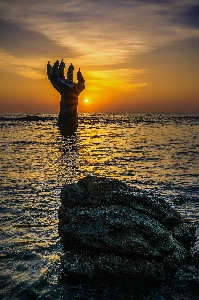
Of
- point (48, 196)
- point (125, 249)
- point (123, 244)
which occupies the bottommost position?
point (48, 196)

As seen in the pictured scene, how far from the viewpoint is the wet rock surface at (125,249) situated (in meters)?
7.10

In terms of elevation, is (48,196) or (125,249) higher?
(125,249)

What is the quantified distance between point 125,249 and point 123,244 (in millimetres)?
124

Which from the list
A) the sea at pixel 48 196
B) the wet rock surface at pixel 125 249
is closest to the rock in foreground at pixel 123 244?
the wet rock surface at pixel 125 249

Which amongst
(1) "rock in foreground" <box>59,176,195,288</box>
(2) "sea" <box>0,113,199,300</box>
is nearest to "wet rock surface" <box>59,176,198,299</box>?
(1) "rock in foreground" <box>59,176,195,288</box>

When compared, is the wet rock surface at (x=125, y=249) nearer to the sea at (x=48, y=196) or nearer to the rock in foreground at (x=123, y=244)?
the rock in foreground at (x=123, y=244)

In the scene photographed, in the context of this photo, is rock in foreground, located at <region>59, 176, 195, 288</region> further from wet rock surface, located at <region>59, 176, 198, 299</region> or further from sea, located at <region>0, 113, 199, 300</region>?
sea, located at <region>0, 113, 199, 300</region>

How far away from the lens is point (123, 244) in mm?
7344

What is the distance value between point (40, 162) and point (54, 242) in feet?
53.4

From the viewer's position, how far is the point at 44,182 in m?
17.6

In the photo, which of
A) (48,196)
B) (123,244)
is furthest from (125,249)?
(48,196)

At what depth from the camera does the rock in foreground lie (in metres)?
7.13

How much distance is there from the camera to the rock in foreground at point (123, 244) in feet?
23.4

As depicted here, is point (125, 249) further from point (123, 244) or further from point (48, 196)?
point (48, 196)
